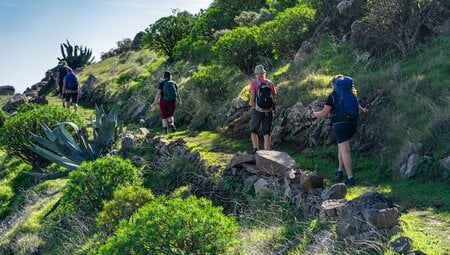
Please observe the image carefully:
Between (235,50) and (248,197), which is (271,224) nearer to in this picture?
(248,197)

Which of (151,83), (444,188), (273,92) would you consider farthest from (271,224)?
(151,83)

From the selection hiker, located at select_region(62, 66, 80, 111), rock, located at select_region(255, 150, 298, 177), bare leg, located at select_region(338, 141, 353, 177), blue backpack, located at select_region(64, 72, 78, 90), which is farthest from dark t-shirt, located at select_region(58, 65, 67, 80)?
bare leg, located at select_region(338, 141, 353, 177)

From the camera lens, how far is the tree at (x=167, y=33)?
24.7 meters

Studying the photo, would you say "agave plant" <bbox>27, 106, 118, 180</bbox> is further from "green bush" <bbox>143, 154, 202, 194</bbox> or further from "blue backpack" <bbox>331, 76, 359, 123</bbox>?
"blue backpack" <bbox>331, 76, 359, 123</bbox>

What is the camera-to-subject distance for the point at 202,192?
8.99 meters

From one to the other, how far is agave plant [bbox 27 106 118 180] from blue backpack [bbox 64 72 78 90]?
4.07m

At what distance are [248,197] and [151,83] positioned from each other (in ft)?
43.9

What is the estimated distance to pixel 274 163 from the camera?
8.01 meters

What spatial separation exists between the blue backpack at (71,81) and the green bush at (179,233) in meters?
12.1

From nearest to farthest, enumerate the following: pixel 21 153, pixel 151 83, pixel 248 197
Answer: pixel 248 197, pixel 21 153, pixel 151 83

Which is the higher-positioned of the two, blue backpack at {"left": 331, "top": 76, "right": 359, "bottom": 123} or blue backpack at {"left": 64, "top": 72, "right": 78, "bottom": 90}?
blue backpack at {"left": 64, "top": 72, "right": 78, "bottom": 90}

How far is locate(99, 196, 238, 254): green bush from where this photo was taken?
17.5ft

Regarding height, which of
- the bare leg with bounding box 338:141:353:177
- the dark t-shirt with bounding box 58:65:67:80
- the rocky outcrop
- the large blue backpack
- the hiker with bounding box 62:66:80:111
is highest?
the rocky outcrop

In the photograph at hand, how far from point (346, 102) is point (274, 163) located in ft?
4.21
